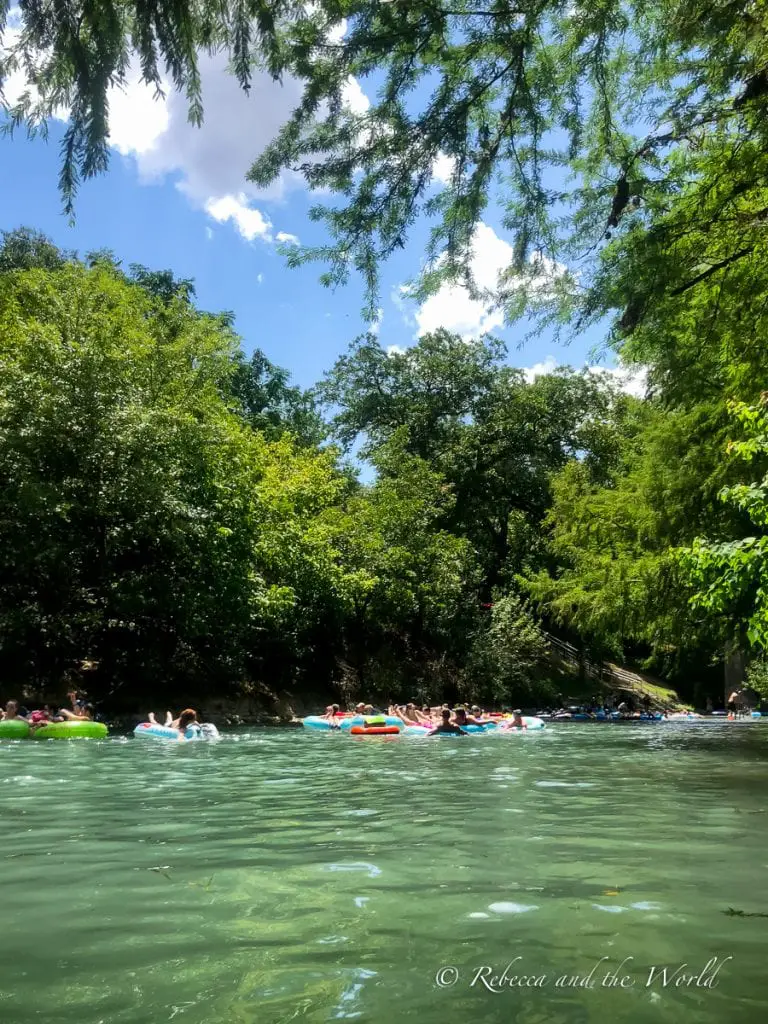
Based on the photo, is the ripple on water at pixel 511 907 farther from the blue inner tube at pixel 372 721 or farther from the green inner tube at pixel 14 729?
the blue inner tube at pixel 372 721

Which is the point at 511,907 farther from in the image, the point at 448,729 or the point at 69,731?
the point at 448,729

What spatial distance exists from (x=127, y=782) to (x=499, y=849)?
506 centimetres

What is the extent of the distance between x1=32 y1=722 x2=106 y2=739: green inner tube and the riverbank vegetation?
4220mm

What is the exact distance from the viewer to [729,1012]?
8.24 ft

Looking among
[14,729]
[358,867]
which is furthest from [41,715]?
[358,867]

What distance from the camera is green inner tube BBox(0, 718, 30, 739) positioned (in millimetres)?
14359

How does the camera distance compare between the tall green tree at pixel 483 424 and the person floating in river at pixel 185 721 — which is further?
the tall green tree at pixel 483 424

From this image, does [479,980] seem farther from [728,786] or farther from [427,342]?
[427,342]

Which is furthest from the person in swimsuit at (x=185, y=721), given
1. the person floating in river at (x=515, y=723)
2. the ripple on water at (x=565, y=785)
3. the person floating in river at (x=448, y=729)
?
the ripple on water at (x=565, y=785)

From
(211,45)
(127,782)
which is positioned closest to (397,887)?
(211,45)

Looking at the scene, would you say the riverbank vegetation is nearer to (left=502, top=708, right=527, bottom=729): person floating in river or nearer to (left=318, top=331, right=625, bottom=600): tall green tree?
(left=318, top=331, right=625, bottom=600): tall green tree

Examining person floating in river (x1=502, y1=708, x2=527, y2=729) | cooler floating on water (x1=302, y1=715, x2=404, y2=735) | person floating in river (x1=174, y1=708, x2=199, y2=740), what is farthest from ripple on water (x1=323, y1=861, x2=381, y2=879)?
person floating in river (x1=502, y1=708, x2=527, y2=729)

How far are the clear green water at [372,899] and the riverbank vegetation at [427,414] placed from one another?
3317 millimetres

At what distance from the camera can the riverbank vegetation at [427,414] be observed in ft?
14.9
